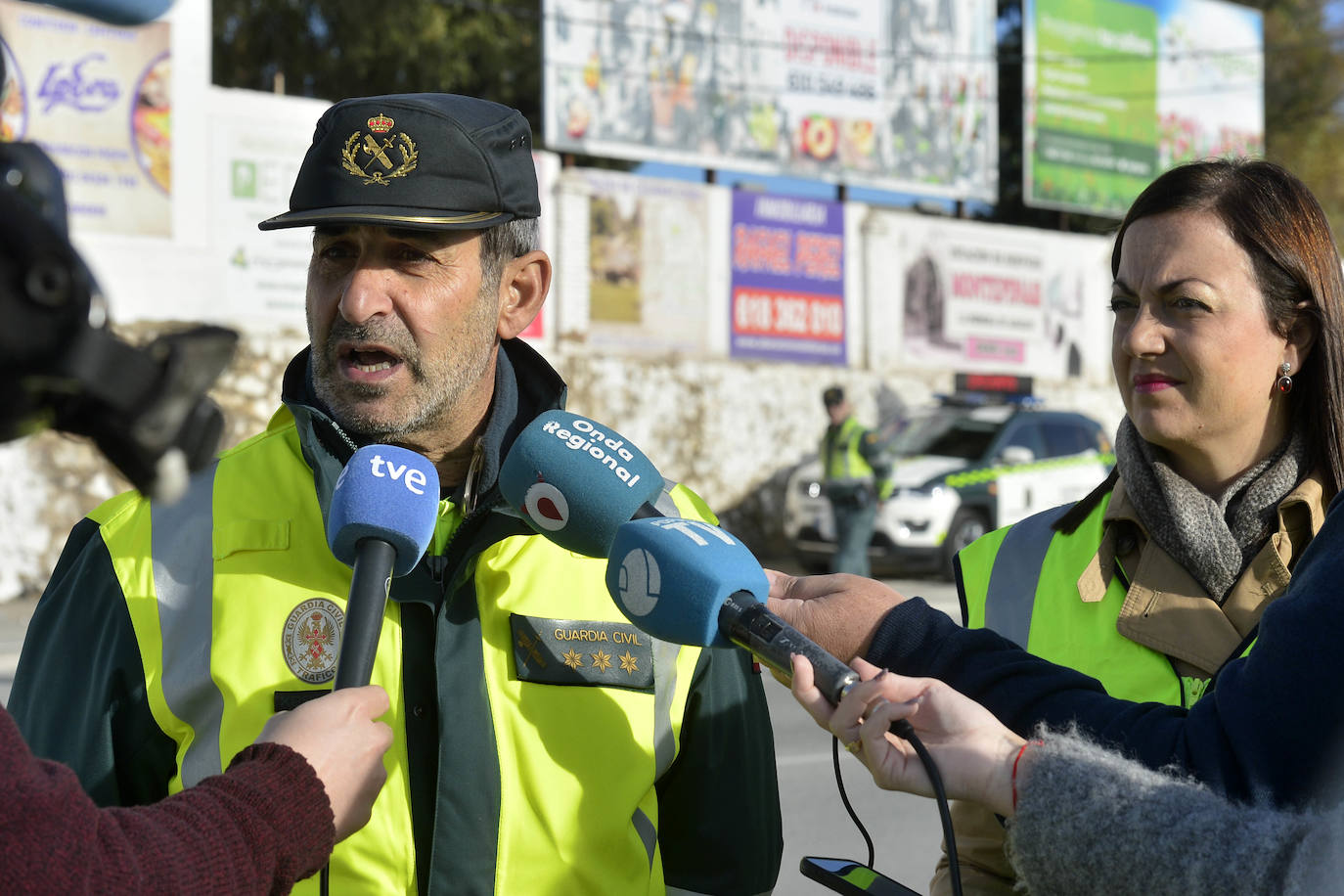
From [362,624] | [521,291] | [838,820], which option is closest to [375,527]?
[362,624]

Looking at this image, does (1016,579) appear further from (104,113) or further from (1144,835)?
(104,113)

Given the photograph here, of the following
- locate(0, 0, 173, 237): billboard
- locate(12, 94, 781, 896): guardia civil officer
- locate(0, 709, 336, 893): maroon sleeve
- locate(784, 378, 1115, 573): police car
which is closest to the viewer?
locate(0, 709, 336, 893): maroon sleeve

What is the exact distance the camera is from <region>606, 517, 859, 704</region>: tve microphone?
1.72m

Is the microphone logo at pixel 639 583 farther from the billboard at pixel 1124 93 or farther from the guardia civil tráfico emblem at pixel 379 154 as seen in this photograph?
the billboard at pixel 1124 93

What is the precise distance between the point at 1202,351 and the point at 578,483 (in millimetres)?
1161

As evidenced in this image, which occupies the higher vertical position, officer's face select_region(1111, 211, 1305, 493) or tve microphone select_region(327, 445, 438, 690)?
officer's face select_region(1111, 211, 1305, 493)

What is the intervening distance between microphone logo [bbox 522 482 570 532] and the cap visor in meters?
0.56

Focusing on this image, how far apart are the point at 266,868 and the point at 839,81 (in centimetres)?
1863

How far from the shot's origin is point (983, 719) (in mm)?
1813

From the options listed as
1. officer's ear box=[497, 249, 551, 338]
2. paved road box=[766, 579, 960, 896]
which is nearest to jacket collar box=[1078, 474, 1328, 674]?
officer's ear box=[497, 249, 551, 338]

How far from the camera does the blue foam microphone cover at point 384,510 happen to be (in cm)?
179

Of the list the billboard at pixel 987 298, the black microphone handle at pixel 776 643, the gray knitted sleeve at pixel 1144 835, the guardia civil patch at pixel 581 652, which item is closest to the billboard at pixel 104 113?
the billboard at pixel 987 298

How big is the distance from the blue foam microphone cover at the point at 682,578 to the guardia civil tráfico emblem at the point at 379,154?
2.85ft

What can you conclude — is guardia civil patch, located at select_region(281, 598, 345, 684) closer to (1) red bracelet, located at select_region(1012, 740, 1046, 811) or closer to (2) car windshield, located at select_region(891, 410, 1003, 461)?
(1) red bracelet, located at select_region(1012, 740, 1046, 811)
